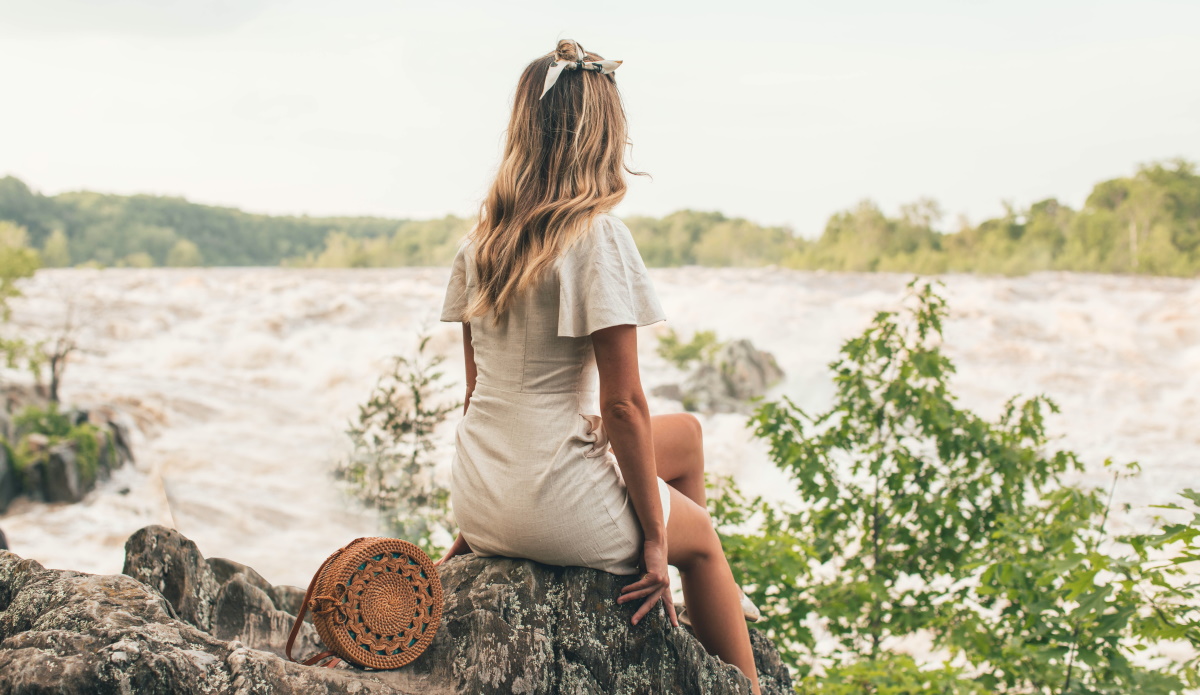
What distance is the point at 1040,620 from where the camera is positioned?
2.21 meters

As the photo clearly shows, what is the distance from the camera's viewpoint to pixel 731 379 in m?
9.87

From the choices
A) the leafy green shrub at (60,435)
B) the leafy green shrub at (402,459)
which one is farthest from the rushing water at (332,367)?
the leafy green shrub at (402,459)

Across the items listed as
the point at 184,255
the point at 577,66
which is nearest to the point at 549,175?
the point at 577,66

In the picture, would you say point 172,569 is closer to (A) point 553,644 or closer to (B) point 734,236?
(A) point 553,644

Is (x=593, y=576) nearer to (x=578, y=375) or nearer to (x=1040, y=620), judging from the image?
(x=578, y=375)

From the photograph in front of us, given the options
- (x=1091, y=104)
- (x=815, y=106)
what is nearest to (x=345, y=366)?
(x=815, y=106)

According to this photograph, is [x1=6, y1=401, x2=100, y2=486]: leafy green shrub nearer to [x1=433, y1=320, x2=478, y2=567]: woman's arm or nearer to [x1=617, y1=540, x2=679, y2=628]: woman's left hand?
[x1=433, y1=320, x2=478, y2=567]: woman's arm

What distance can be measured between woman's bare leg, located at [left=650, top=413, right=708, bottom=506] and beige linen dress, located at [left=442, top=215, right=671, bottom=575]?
0.59ft

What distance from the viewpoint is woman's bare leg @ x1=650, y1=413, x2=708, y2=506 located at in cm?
160

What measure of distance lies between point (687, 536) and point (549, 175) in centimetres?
69

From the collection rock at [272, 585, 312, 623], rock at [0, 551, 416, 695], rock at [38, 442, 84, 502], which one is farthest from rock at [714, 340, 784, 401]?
rock at [0, 551, 416, 695]

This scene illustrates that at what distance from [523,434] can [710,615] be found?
50 centimetres

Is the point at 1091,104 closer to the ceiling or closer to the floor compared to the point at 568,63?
closer to the ceiling

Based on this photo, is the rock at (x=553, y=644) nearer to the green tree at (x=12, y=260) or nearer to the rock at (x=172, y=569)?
the rock at (x=172, y=569)
